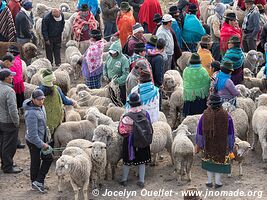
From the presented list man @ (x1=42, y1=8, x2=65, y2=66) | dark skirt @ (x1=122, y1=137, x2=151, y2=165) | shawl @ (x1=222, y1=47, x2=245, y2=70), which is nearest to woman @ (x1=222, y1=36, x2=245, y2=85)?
shawl @ (x1=222, y1=47, x2=245, y2=70)

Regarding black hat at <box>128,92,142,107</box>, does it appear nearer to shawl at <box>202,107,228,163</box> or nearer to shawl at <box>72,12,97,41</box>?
shawl at <box>202,107,228,163</box>

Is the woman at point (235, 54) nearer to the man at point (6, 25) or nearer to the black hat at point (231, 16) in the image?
the black hat at point (231, 16)

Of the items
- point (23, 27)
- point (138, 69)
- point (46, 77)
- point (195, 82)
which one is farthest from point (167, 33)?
point (23, 27)

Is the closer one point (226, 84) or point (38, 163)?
point (38, 163)

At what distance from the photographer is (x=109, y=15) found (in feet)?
53.6

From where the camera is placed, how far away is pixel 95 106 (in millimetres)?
11586

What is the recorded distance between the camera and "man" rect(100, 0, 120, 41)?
16172 millimetres

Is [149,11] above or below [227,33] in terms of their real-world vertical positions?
above

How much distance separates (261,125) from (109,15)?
23.1ft

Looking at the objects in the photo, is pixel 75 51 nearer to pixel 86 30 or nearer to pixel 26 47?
pixel 86 30

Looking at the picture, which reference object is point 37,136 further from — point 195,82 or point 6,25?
point 6,25

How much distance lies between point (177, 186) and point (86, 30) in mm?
6249

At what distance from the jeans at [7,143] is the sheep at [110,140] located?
4.85 feet

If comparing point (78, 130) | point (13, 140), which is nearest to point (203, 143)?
point (78, 130)
